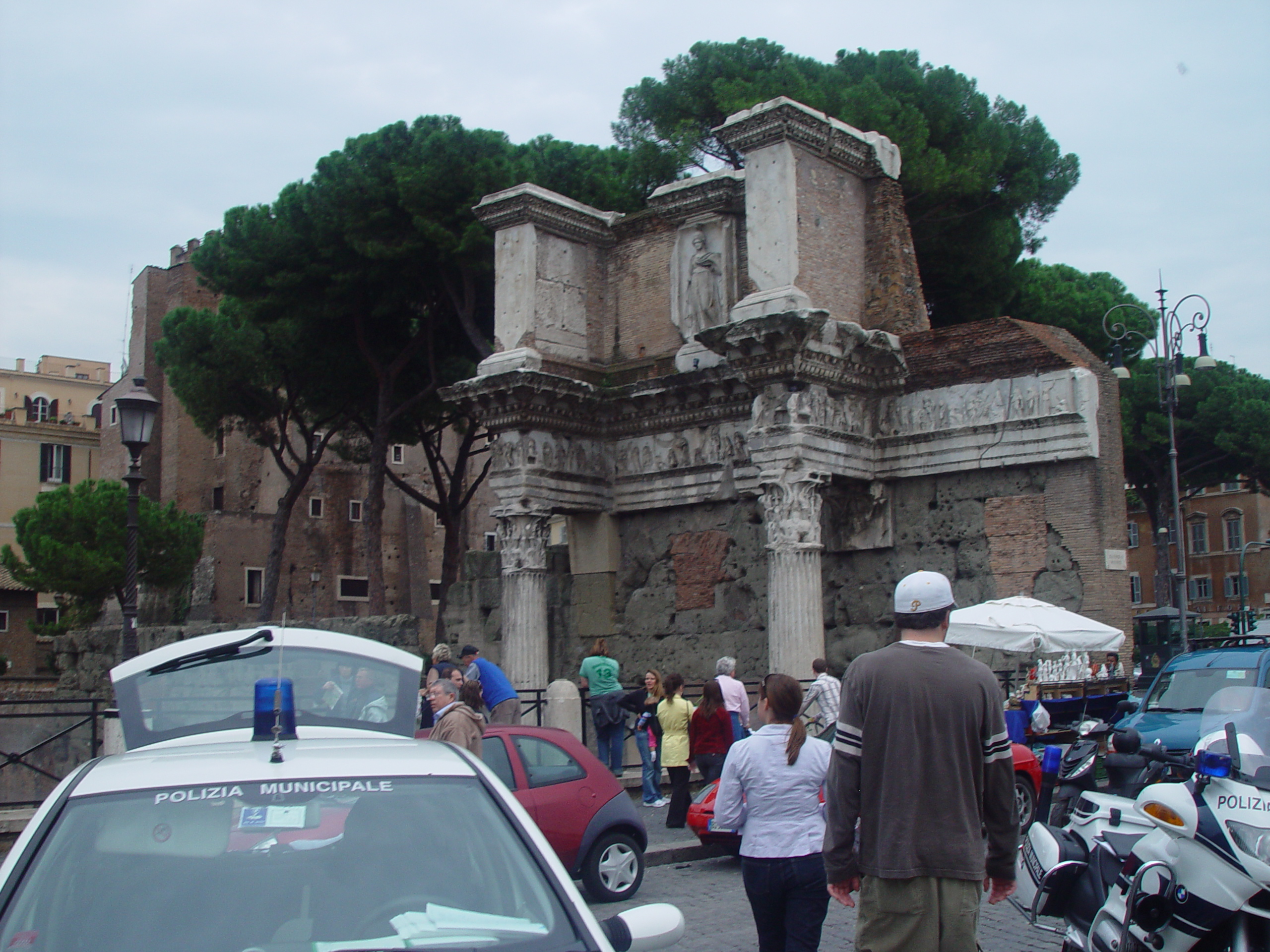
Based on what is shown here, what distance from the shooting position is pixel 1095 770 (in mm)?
6613

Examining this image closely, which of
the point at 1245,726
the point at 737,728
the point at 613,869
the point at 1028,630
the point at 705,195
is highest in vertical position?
the point at 705,195

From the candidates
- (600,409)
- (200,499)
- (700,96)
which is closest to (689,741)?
(600,409)

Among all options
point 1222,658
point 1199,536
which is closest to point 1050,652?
point 1222,658

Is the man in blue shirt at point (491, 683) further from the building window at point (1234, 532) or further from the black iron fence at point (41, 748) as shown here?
the building window at point (1234, 532)

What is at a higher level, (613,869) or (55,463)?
(55,463)

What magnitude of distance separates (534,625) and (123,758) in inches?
502

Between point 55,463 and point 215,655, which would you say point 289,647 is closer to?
point 215,655

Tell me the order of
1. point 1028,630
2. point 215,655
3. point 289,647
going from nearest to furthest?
point 215,655, point 289,647, point 1028,630

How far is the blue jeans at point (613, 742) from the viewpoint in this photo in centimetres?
1195

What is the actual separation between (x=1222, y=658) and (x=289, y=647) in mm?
7583

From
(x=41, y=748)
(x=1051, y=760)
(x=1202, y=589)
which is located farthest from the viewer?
(x=1202, y=589)

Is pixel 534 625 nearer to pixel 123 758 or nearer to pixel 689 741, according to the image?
pixel 689 741

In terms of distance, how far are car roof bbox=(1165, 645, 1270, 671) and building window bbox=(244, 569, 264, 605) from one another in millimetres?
33743

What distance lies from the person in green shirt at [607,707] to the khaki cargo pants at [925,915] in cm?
843
